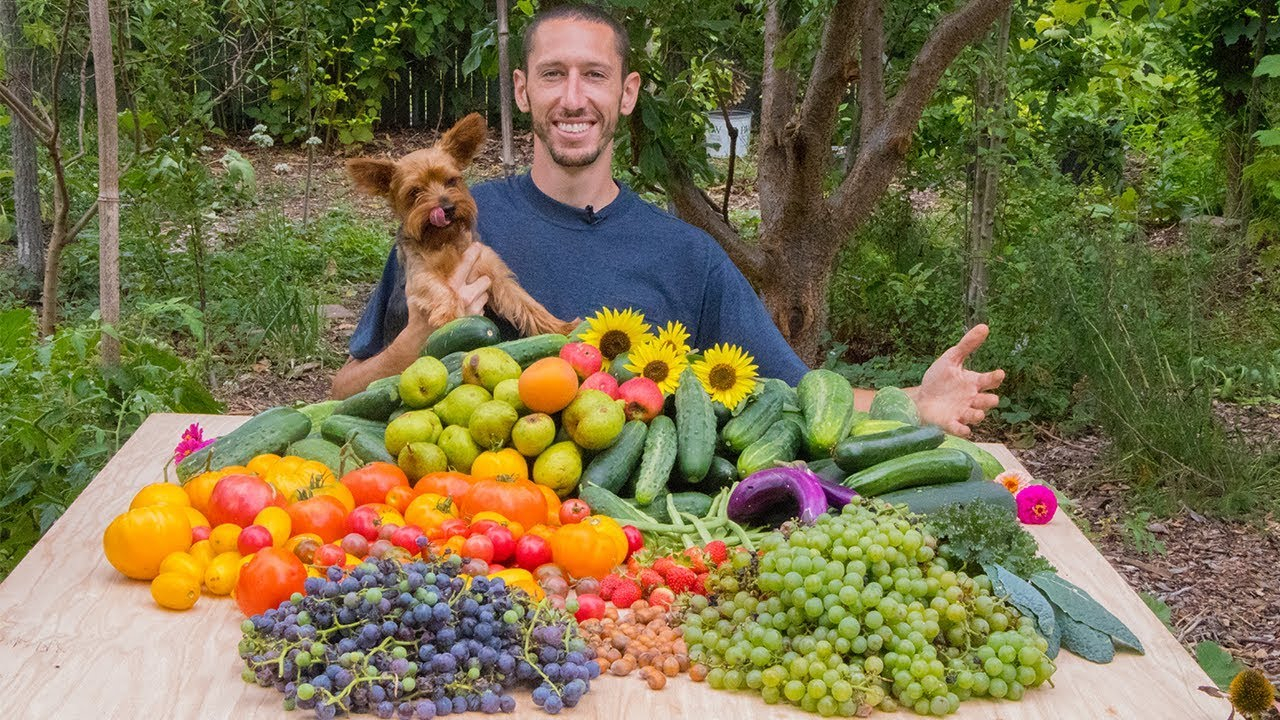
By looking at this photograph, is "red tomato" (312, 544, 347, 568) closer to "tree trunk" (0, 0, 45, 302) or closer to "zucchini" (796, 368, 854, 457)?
"zucchini" (796, 368, 854, 457)

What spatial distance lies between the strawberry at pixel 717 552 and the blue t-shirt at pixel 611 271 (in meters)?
1.53

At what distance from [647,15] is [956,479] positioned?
3.11 meters

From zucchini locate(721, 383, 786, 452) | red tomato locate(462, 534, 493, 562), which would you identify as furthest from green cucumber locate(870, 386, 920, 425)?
red tomato locate(462, 534, 493, 562)

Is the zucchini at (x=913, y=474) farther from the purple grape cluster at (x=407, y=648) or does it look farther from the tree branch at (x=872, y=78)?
the tree branch at (x=872, y=78)

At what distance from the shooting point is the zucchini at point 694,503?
2.63 meters

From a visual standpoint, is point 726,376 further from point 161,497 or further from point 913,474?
point 161,497

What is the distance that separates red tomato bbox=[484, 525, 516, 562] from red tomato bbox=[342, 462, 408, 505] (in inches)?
13.6

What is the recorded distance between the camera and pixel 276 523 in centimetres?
236

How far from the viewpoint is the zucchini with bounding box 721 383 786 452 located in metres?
2.78

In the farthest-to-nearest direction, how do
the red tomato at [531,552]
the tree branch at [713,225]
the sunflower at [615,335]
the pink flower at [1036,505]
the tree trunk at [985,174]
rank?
the tree trunk at [985,174], the tree branch at [713,225], the sunflower at [615,335], the pink flower at [1036,505], the red tomato at [531,552]

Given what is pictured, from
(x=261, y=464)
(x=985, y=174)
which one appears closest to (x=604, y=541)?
(x=261, y=464)

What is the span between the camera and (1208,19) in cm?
817

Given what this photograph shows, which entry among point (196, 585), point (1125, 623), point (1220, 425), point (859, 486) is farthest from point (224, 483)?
point (1220, 425)

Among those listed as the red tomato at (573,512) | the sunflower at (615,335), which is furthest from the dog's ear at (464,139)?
the red tomato at (573,512)
